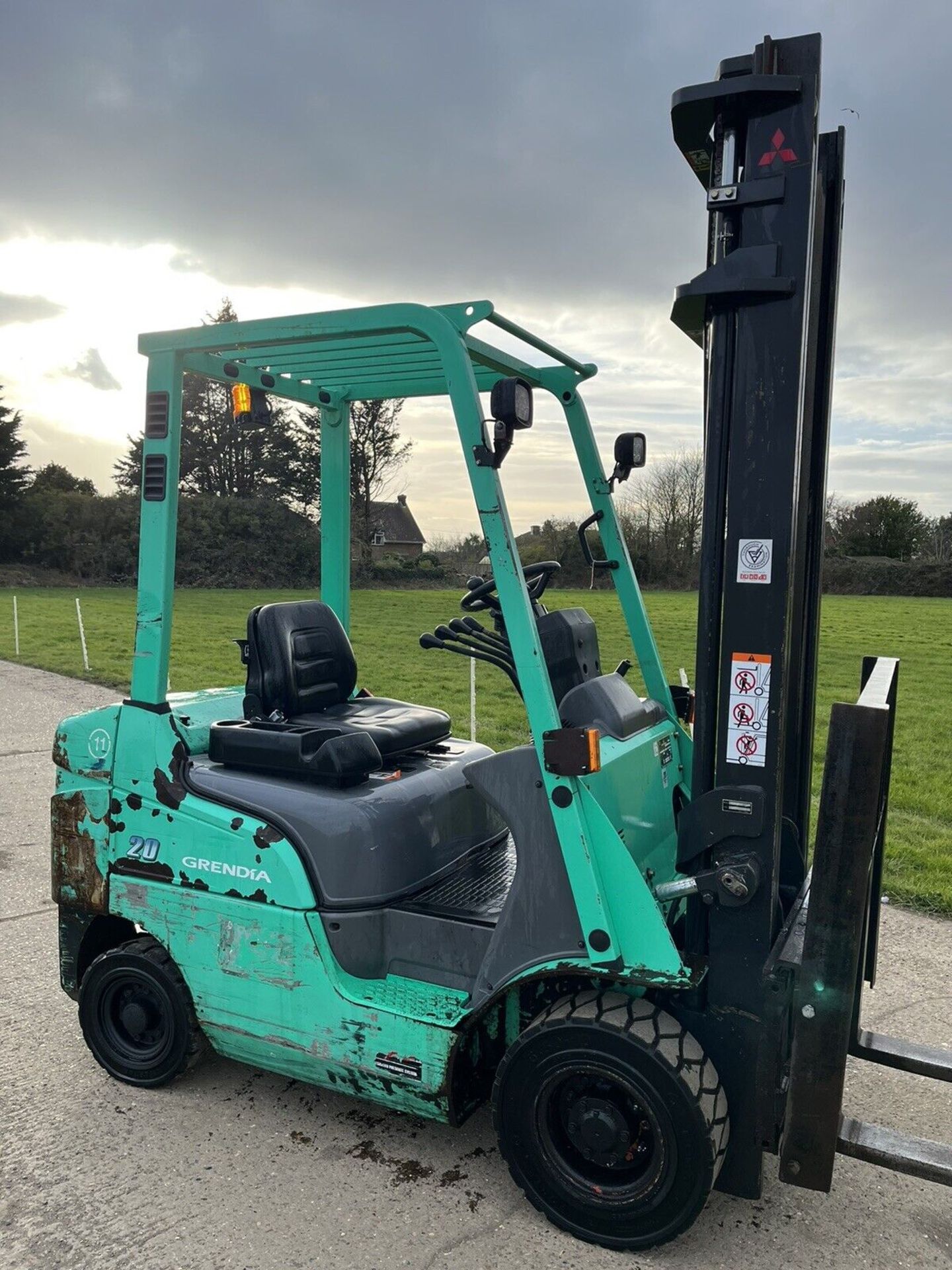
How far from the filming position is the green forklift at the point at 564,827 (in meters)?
2.86

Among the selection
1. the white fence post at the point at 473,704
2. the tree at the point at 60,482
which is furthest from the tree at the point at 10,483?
the white fence post at the point at 473,704

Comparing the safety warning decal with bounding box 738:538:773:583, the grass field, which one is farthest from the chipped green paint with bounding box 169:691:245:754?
the grass field

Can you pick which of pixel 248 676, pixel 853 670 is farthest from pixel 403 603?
pixel 248 676

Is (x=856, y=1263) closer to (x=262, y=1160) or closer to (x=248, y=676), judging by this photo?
(x=262, y=1160)

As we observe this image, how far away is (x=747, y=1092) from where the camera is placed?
293 cm

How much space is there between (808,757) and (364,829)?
67.6 inches

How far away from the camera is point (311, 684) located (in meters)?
4.22

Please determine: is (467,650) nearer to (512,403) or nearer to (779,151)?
(512,403)

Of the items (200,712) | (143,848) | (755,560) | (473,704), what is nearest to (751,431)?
(755,560)

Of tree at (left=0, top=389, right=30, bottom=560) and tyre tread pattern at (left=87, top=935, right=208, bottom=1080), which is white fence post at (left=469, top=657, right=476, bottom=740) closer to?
tyre tread pattern at (left=87, top=935, right=208, bottom=1080)

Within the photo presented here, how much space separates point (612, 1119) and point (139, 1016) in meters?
1.95

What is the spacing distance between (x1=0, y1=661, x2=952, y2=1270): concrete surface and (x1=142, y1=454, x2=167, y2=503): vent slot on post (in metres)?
2.29

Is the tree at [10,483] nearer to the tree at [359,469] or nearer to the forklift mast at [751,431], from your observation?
the tree at [359,469]

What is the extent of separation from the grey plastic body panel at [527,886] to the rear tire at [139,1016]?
1307 mm
